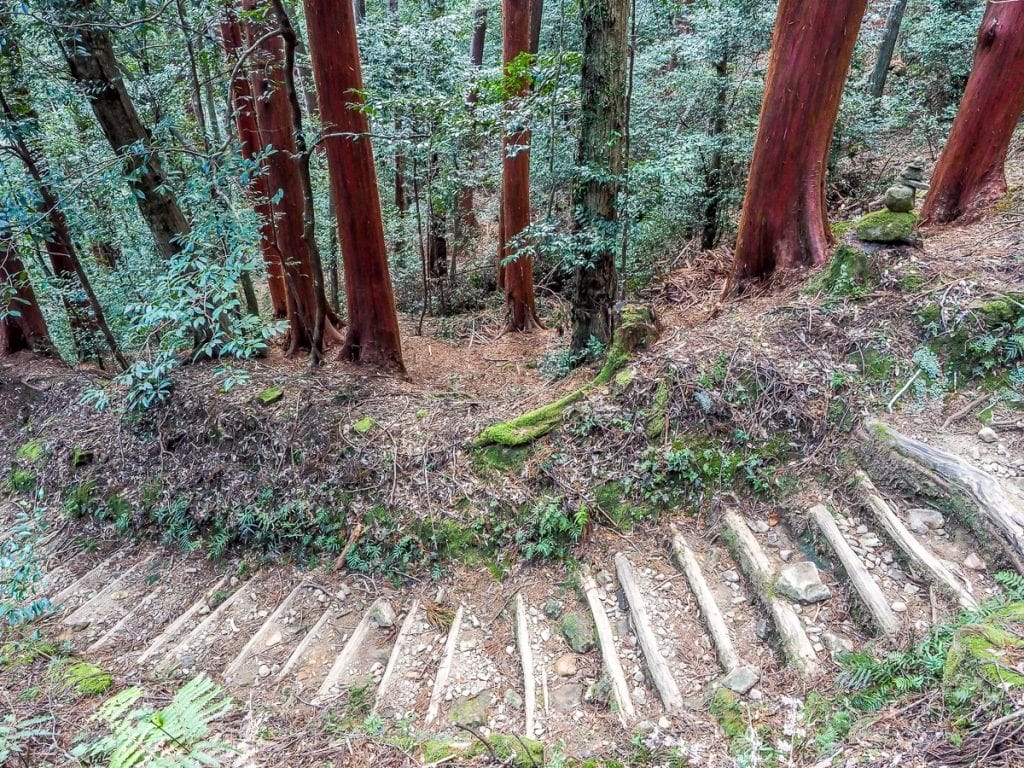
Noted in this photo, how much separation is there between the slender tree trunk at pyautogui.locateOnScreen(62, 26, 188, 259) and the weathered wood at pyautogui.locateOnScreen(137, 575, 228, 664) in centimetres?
266

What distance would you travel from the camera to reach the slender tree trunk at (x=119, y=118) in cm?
393

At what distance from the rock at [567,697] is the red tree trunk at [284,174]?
4371 millimetres

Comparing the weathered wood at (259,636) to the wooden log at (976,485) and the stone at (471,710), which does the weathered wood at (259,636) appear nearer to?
the stone at (471,710)

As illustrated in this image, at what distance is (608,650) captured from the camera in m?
2.50

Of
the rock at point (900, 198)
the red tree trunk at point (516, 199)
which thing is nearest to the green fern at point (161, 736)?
the rock at point (900, 198)

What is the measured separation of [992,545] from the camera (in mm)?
2092

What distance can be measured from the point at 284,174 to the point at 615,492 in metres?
5.29

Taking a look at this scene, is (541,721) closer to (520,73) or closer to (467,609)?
(467,609)

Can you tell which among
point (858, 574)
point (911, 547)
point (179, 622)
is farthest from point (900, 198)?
point (179, 622)

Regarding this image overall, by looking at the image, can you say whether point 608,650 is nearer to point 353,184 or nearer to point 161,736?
point 161,736

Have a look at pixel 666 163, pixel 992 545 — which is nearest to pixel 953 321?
pixel 992 545

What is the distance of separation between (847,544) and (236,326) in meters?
3.92

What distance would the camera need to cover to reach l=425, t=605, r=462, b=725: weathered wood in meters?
2.50

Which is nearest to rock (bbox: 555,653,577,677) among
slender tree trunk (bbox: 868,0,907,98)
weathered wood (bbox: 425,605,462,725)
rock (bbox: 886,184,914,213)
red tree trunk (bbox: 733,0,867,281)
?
weathered wood (bbox: 425,605,462,725)
